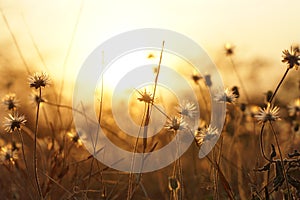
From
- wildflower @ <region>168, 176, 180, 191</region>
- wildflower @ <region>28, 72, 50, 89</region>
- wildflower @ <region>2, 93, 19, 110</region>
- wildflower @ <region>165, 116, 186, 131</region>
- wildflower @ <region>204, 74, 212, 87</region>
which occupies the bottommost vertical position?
wildflower @ <region>168, 176, 180, 191</region>

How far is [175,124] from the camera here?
1633 millimetres

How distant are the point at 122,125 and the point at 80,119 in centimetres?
87

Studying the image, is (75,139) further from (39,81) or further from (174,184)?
(174,184)

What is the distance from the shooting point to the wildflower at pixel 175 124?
1.63 meters

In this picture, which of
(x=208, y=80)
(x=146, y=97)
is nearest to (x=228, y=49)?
(x=208, y=80)

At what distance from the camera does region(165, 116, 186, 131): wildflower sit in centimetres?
163

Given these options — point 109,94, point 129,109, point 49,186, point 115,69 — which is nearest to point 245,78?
point 129,109

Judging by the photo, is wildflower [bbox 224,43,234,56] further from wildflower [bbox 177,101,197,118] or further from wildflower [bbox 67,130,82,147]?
wildflower [bbox 177,101,197,118]

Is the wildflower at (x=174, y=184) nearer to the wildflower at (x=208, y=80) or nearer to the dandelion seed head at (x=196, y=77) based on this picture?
the wildflower at (x=208, y=80)

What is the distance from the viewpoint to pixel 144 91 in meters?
1.71

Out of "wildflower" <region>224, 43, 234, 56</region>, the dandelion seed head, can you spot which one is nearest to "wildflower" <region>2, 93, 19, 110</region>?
the dandelion seed head

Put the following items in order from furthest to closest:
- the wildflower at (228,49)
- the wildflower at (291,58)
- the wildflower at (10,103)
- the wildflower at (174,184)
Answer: the wildflower at (228,49) < the wildflower at (10,103) < the wildflower at (174,184) < the wildflower at (291,58)

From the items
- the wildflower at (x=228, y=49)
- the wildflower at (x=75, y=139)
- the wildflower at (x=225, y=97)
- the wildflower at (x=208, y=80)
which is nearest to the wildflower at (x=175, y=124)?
the wildflower at (x=225, y=97)

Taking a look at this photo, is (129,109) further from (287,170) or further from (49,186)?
(287,170)
